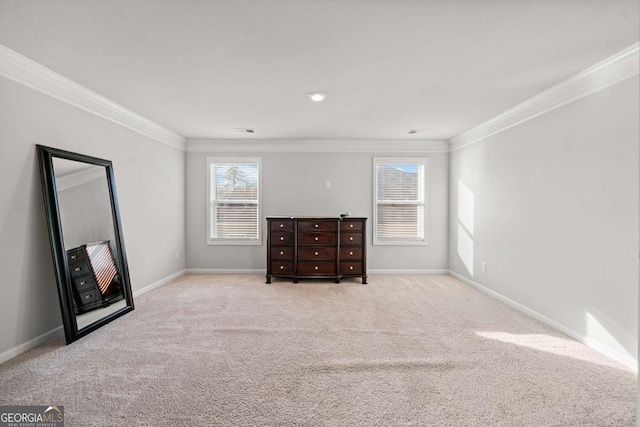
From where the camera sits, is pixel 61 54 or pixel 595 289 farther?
pixel 595 289

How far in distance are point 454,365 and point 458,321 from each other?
0.99 meters

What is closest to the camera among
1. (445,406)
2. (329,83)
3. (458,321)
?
(445,406)

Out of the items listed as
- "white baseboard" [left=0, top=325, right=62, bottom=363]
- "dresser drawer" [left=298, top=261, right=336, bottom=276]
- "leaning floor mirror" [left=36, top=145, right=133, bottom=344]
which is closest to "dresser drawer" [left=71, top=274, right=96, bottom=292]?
"leaning floor mirror" [left=36, top=145, right=133, bottom=344]

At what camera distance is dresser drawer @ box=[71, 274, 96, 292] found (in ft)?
8.77

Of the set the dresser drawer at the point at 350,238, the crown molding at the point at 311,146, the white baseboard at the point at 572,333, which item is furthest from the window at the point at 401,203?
the white baseboard at the point at 572,333

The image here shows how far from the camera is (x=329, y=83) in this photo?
279 cm

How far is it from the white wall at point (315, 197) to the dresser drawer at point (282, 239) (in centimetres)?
64

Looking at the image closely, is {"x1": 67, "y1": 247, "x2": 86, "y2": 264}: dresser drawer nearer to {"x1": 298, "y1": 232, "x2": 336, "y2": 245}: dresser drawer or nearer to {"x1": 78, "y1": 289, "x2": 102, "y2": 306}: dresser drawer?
{"x1": 78, "y1": 289, "x2": 102, "y2": 306}: dresser drawer

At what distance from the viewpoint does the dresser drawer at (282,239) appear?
15.2 feet

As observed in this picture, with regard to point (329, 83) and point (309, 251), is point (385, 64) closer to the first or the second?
point (329, 83)

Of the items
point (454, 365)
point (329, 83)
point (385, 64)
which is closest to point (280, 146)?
point (329, 83)

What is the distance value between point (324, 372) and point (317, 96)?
2.58m

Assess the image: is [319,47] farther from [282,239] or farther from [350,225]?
[282,239]

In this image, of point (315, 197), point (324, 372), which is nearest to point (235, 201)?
point (315, 197)
